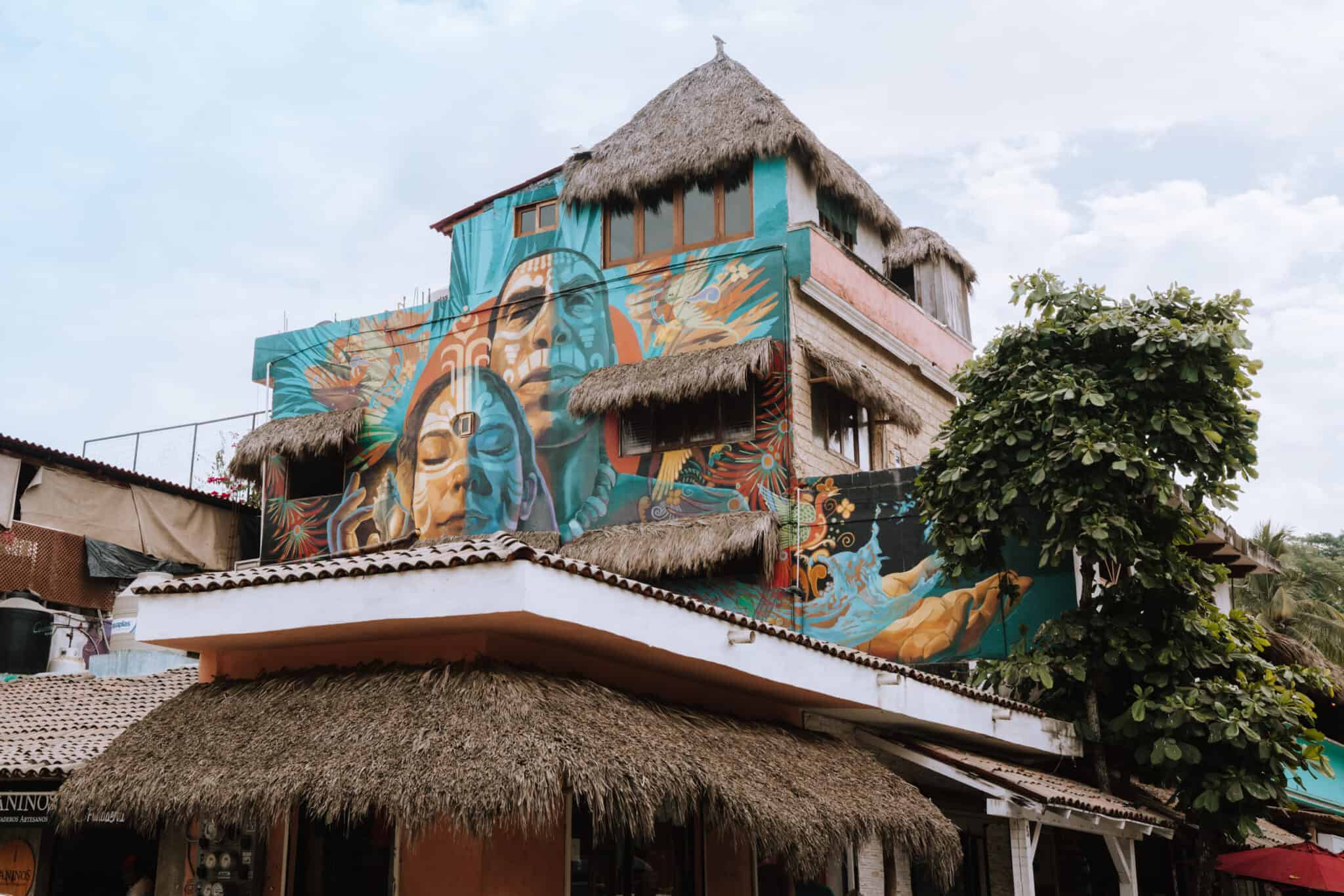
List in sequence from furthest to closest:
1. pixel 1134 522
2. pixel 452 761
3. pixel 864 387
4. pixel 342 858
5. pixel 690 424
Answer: pixel 864 387
pixel 690 424
pixel 1134 522
pixel 342 858
pixel 452 761

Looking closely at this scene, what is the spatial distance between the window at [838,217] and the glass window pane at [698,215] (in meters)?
1.62

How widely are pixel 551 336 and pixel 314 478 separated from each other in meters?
4.87

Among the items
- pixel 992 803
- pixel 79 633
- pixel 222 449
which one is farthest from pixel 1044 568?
pixel 222 449

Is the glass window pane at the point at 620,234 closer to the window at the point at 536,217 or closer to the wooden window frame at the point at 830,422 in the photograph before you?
the window at the point at 536,217

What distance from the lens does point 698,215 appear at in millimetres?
18234

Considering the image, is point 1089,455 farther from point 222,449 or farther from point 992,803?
point 222,449

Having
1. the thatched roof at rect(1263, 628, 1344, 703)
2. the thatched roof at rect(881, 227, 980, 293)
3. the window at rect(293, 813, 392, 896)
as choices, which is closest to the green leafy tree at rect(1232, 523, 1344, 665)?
the thatched roof at rect(1263, 628, 1344, 703)

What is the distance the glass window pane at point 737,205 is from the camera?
17.9 meters

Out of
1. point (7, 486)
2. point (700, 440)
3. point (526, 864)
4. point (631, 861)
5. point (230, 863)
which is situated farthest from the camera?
point (7, 486)

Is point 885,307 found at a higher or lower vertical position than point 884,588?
higher

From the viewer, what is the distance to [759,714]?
36.1 ft

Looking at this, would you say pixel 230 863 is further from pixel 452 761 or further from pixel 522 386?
pixel 522 386

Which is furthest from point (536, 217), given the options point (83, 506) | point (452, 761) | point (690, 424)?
point (452, 761)

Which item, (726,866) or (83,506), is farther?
(83,506)
